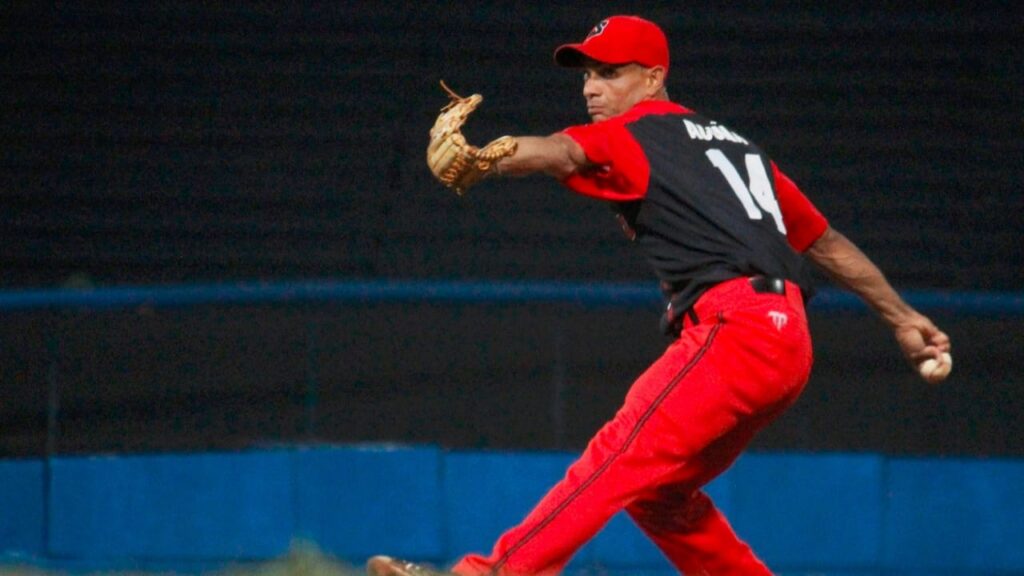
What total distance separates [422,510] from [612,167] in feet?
10.3

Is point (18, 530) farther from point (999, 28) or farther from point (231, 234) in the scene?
point (999, 28)

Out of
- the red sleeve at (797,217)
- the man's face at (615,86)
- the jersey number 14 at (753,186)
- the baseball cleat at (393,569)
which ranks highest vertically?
the man's face at (615,86)

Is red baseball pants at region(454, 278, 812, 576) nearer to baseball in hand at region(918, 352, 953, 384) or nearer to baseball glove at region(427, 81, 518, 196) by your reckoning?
baseball in hand at region(918, 352, 953, 384)

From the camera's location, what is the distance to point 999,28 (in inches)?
357

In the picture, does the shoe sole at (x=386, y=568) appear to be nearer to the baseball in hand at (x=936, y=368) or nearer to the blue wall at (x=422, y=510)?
the baseball in hand at (x=936, y=368)

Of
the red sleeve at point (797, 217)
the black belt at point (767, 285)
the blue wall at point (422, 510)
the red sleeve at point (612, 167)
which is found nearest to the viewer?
the red sleeve at point (612, 167)

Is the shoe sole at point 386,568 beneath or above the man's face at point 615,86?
beneath

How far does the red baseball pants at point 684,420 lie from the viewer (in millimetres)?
3971

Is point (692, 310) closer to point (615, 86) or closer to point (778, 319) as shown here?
point (778, 319)

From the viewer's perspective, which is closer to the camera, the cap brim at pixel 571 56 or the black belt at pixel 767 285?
the black belt at pixel 767 285

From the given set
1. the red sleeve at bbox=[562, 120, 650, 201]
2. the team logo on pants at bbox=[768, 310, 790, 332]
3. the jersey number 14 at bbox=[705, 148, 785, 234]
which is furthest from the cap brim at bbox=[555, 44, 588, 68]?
the team logo on pants at bbox=[768, 310, 790, 332]

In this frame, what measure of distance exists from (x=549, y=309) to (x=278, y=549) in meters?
1.58

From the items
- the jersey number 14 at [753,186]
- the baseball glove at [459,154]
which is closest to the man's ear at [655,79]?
the jersey number 14 at [753,186]

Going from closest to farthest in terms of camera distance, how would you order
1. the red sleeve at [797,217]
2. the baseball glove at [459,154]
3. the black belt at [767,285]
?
the baseball glove at [459,154] < the black belt at [767,285] < the red sleeve at [797,217]
